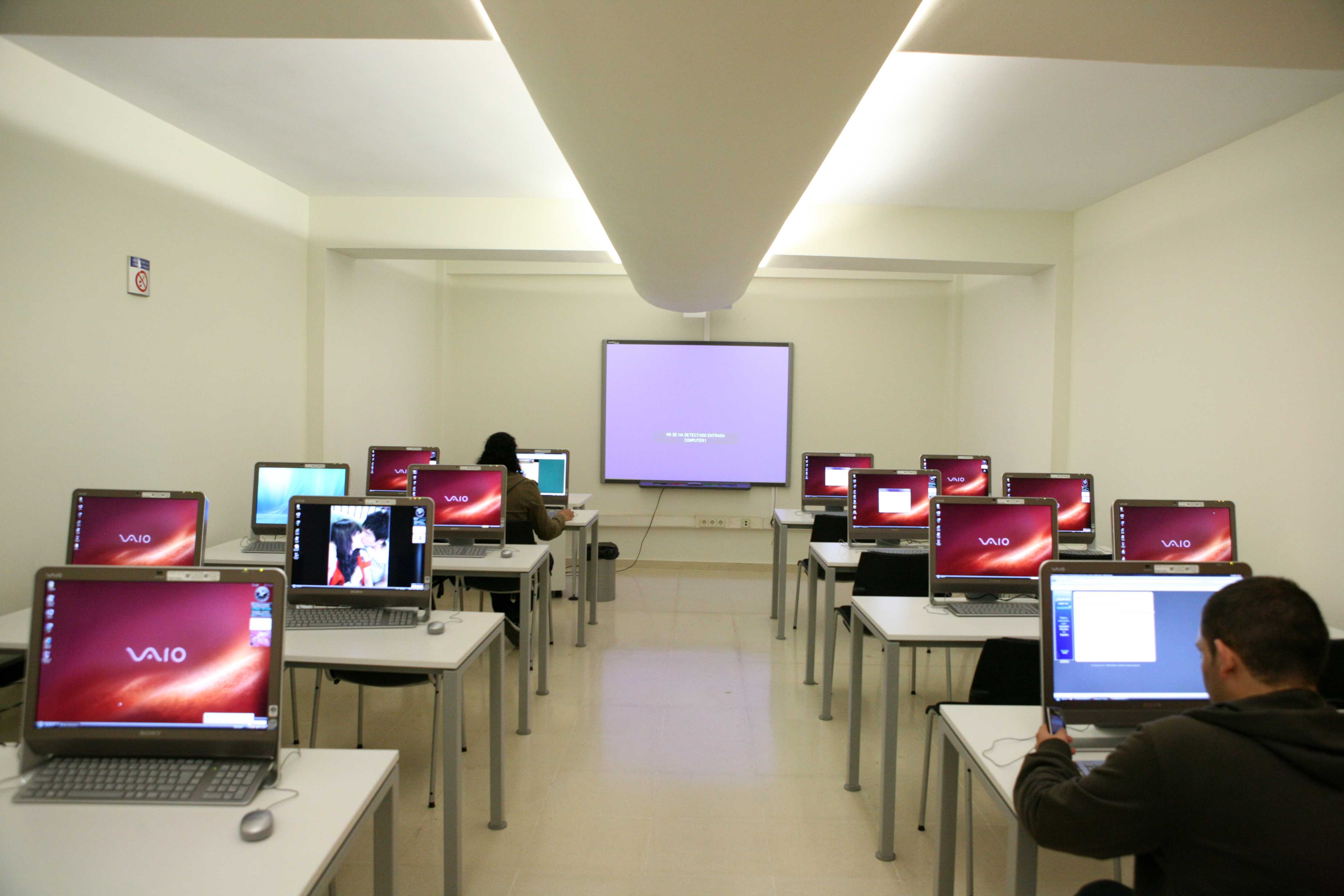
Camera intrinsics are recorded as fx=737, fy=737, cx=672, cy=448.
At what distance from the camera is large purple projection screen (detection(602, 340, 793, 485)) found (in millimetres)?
7590

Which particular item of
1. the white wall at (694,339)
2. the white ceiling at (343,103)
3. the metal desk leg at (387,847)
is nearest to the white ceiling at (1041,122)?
the white ceiling at (343,103)

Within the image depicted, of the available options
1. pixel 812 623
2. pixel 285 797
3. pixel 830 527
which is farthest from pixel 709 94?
pixel 830 527

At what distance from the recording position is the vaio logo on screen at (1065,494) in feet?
14.1

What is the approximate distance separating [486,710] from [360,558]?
59.6 inches

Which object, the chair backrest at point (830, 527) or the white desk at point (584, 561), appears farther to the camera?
the chair backrest at point (830, 527)

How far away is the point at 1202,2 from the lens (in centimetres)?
238

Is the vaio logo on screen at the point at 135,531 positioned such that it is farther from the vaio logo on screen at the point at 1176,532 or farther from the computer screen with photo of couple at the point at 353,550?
the vaio logo on screen at the point at 1176,532

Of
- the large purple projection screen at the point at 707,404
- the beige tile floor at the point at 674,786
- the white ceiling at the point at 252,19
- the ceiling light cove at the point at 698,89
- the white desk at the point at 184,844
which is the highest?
the white ceiling at the point at 252,19

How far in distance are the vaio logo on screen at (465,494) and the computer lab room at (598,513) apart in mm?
22

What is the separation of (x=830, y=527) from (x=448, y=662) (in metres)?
3.38

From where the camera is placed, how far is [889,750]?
107 inches

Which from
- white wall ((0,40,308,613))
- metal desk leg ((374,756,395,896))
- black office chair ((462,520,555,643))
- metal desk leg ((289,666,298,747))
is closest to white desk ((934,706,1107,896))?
metal desk leg ((374,756,395,896))

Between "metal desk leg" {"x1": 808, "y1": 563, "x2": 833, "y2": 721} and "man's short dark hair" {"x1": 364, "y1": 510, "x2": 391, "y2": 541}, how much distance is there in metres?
2.26

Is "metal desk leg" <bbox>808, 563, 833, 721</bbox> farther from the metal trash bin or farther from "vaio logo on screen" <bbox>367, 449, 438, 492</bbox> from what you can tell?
"vaio logo on screen" <bbox>367, 449, 438, 492</bbox>
